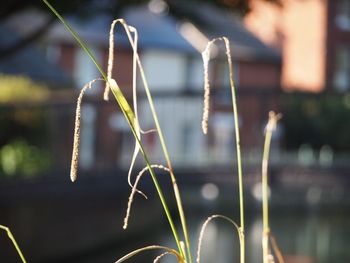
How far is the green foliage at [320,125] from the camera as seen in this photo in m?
31.0

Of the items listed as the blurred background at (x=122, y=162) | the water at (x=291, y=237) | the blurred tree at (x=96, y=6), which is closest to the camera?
the blurred tree at (x=96, y=6)

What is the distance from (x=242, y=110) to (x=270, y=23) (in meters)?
19.5

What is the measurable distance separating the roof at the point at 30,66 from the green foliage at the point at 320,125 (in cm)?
833

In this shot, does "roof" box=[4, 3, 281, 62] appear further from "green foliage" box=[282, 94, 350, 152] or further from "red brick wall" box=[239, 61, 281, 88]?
"green foliage" box=[282, 94, 350, 152]

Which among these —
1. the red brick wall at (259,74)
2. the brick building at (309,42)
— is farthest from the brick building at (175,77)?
the brick building at (309,42)

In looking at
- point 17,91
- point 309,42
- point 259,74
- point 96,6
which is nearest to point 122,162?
point 17,91

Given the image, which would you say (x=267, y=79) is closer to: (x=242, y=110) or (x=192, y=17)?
(x=242, y=110)

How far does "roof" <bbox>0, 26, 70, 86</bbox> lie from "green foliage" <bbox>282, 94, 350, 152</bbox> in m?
8.33

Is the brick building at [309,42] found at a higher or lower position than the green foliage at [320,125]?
higher

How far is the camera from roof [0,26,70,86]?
22141mm

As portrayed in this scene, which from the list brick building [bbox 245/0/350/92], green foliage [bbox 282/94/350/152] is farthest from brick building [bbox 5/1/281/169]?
green foliage [bbox 282/94/350/152]

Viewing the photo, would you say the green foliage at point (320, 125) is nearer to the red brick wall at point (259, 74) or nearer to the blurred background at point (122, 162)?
the blurred background at point (122, 162)

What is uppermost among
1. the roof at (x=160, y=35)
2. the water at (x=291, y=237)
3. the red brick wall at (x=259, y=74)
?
the roof at (x=160, y=35)

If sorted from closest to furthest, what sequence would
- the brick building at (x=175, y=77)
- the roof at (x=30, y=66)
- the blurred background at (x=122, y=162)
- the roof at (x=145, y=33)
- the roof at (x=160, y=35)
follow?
the blurred background at (x=122, y=162) < the brick building at (x=175, y=77) < the roof at (x=30, y=66) < the roof at (x=160, y=35) < the roof at (x=145, y=33)
